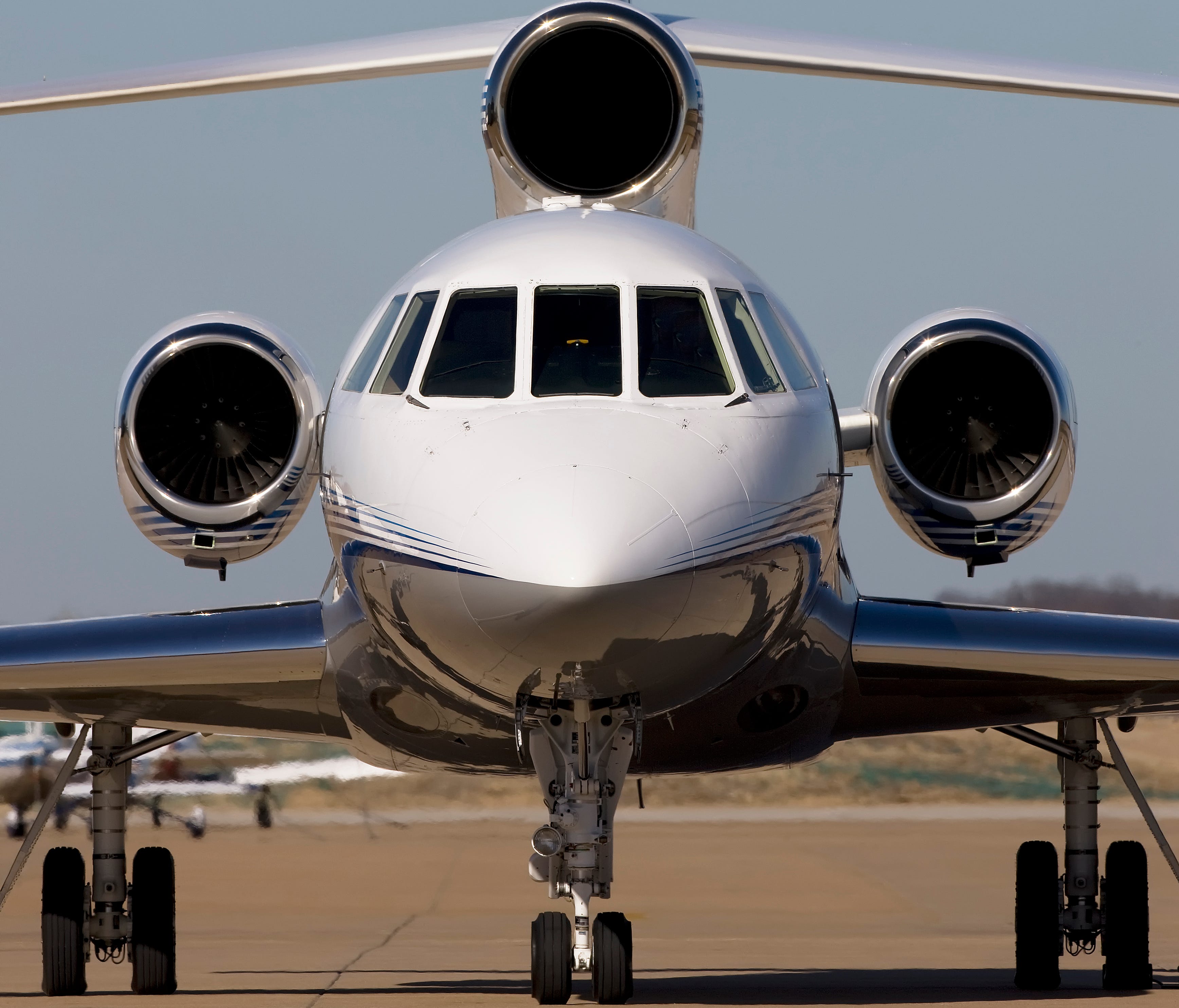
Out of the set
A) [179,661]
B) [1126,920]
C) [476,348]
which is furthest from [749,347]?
[1126,920]

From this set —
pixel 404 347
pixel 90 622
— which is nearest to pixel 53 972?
pixel 90 622

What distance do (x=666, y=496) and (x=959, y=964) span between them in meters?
8.41

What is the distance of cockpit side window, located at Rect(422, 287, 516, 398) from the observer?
360 inches

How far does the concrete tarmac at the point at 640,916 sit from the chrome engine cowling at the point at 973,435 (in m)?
2.73

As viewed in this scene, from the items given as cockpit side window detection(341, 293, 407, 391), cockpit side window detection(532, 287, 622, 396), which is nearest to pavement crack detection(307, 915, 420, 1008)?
cockpit side window detection(341, 293, 407, 391)

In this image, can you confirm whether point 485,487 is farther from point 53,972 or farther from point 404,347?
point 53,972

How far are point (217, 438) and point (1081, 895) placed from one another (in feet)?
21.5

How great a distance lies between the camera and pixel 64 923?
525 inches

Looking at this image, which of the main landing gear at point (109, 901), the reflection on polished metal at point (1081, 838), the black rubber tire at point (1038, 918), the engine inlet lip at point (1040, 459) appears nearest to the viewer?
the engine inlet lip at point (1040, 459)

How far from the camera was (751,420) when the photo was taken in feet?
29.9

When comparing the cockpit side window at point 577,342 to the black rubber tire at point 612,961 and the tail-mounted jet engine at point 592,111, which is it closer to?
the black rubber tire at point 612,961

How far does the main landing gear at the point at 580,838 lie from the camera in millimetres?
8938

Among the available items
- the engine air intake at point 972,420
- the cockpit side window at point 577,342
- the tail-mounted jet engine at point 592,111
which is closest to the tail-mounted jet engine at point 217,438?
the tail-mounted jet engine at point 592,111

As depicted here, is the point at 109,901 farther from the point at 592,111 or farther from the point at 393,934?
the point at 393,934
